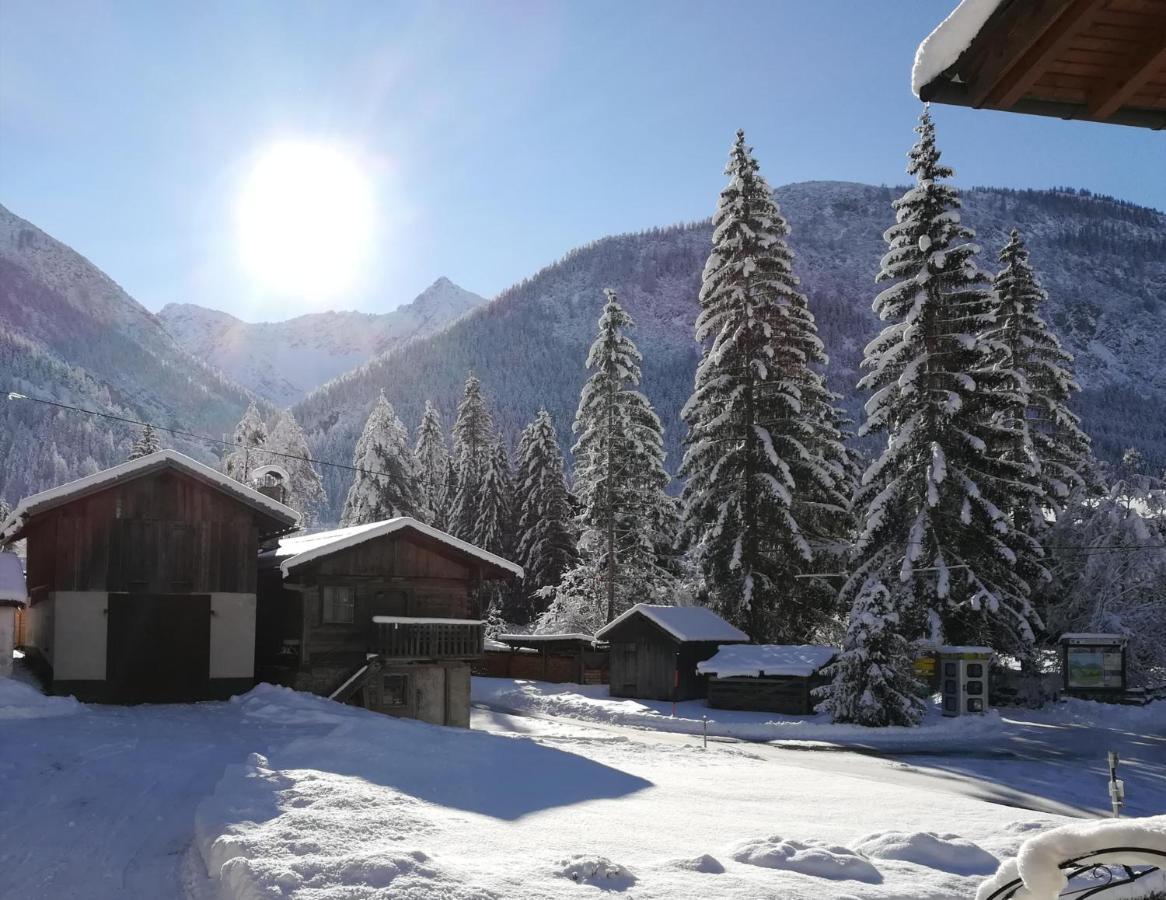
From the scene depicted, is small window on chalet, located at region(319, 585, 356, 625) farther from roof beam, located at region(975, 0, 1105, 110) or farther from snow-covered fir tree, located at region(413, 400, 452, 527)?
snow-covered fir tree, located at region(413, 400, 452, 527)

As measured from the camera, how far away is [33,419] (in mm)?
196500

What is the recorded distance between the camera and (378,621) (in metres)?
27.0

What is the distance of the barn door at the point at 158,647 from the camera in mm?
24672

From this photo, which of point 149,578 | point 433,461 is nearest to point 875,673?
point 149,578

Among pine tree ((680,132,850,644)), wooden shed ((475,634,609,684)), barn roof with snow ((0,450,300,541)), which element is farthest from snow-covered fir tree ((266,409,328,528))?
barn roof with snow ((0,450,300,541))

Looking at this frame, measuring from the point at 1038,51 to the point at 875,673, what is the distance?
28.1m

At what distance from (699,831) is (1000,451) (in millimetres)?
31082

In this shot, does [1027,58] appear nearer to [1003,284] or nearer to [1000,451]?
[1000,451]

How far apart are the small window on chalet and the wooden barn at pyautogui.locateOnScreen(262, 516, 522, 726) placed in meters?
0.03

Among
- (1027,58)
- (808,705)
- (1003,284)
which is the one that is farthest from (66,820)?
(1003,284)

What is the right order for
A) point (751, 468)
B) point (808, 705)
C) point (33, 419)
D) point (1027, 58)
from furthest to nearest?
point (33, 419) → point (751, 468) → point (808, 705) → point (1027, 58)

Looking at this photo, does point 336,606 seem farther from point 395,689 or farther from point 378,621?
point 395,689

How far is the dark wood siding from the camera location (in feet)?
80.1

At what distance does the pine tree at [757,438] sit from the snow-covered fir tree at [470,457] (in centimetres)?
2851
